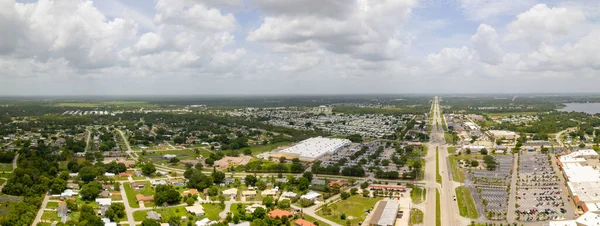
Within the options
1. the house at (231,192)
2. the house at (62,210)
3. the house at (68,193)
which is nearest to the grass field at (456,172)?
the house at (231,192)

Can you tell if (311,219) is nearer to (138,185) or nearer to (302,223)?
(302,223)

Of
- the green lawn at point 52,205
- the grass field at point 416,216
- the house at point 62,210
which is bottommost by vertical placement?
the grass field at point 416,216

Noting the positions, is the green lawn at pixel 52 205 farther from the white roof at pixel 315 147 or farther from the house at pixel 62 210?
the white roof at pixel 315 147

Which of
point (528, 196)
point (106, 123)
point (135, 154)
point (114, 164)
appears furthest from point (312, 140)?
point (106, 123)

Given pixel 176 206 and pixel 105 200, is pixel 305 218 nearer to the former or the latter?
pixel 176 206

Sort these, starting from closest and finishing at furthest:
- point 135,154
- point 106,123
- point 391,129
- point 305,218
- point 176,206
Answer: point 305,218 → point 176,206 → point 135,154 → point 391,129 → point 106,123

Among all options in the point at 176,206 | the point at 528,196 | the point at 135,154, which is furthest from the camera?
the point at 135,154
